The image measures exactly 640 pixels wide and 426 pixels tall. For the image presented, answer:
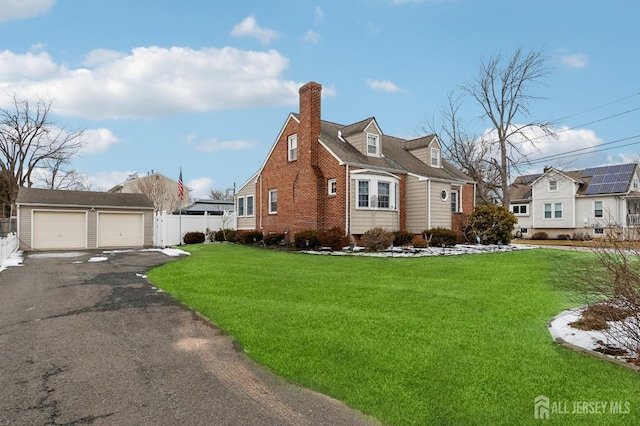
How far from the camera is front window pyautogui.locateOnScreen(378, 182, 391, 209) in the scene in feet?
64.4

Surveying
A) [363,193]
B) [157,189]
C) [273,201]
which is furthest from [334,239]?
[157,189]

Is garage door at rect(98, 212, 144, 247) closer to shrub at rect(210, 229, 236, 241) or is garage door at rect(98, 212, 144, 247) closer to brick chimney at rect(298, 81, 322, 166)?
shrub at rect(210, 229, 236, 241)

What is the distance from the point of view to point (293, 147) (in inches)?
854

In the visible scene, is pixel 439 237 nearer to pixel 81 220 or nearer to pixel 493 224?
pixel 493 224

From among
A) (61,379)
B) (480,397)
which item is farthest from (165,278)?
(480,397)

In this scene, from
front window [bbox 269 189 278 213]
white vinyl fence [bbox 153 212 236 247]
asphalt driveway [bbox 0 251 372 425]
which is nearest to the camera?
asphalt driveway [bbox 0 251 372 425]

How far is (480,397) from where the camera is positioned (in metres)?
3.33

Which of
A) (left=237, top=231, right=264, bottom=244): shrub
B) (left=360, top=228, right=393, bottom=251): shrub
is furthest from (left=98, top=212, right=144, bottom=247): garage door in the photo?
(left=360, top=228, right=393, bottom=251): shrub

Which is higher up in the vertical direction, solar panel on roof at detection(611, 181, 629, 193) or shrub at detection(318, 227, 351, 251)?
solar panel on roof at detection(611, 181, 629, 193)

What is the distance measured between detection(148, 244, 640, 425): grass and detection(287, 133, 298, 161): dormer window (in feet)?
40.6

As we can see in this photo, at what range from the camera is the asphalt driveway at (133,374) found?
3.19m

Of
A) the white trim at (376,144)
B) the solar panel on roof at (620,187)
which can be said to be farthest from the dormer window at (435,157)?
the solar panel on roof at (620,187)

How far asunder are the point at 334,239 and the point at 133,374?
13.8 metres

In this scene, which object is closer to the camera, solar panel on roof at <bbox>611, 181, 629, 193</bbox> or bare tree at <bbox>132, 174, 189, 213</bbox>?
solar panel on roof at <bbox>611, 181, 629, 193</bbox>
